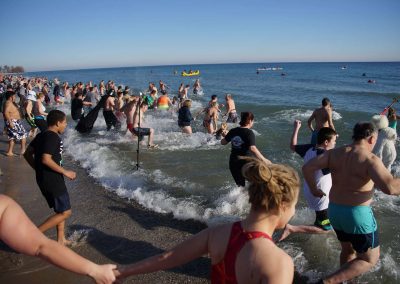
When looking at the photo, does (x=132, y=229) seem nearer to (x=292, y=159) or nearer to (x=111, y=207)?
(x=111, y=207)

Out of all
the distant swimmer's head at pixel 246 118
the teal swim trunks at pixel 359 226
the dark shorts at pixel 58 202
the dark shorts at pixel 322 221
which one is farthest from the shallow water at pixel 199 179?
the dark shorts at pixel 58 202

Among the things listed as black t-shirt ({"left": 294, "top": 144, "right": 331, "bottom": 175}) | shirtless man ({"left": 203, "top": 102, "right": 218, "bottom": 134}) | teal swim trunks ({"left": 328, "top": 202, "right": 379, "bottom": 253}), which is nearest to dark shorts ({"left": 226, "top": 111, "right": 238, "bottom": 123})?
shirtless man ({"left": 203, "top": 102, "right": 218, "bottom": 134})

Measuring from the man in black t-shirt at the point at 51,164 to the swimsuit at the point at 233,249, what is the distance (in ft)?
9.45

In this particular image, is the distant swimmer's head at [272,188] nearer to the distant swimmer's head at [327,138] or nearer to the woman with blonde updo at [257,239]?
the woman with blonde updo at [257,239]

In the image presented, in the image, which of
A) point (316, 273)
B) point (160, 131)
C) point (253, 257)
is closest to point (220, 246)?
point (253, 257)

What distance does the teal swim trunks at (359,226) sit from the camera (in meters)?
2.99

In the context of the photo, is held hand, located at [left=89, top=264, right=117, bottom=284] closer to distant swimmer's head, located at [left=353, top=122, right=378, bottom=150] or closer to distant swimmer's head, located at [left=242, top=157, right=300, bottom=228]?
distant swimmer's head, located at [left=242, top=157, right=300, bottom=228]

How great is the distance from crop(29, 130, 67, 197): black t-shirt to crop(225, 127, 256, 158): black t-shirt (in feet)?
8.08

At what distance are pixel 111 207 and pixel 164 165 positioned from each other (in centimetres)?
278

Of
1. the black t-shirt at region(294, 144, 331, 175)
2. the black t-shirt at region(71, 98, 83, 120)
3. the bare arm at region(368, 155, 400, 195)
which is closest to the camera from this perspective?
the bare arm at region(368, 155, 400, 195)

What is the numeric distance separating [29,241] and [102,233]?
2.93 meters

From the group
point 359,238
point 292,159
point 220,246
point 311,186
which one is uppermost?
point 220,246

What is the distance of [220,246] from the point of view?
1.55m

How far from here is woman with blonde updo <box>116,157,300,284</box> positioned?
1.36m
